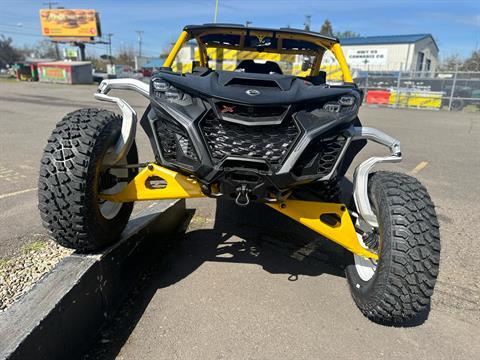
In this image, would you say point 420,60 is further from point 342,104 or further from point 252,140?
point 252,140

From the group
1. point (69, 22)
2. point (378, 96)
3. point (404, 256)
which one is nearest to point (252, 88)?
point (404, 256)

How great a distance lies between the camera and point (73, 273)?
2496mm

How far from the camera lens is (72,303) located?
2.31 meters

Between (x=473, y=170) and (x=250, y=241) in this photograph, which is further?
(x=473, y=170)

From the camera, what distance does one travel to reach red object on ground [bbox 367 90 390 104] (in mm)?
25609

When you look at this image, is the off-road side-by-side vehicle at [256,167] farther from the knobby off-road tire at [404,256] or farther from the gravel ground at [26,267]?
the gravel ground at [26,267]

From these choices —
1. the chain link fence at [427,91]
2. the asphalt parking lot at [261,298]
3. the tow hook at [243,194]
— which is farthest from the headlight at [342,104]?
the chain link fence at [427,91]

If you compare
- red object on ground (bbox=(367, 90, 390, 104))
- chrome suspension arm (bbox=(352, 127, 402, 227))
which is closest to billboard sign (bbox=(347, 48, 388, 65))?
red object on ground (bbox=(367, 90, 390, 104))

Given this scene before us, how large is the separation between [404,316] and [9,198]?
451 centimetres

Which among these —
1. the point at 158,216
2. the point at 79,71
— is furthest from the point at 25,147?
the point at 79,71

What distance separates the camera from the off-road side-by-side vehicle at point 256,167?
8.34 feet

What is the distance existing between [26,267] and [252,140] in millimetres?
2017

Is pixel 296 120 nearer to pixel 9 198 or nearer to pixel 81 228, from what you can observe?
pixel 81 228

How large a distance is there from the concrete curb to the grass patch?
32.0 inches
